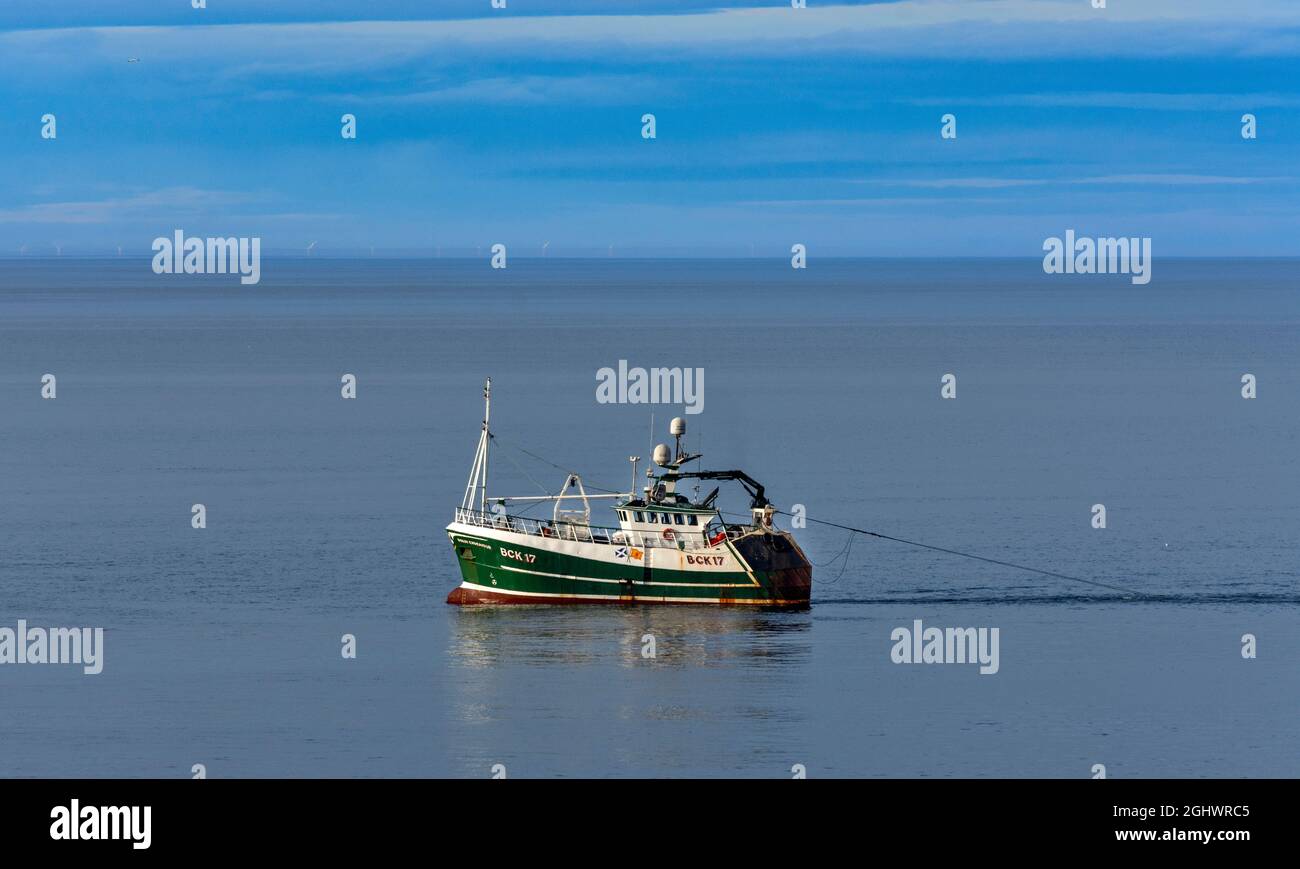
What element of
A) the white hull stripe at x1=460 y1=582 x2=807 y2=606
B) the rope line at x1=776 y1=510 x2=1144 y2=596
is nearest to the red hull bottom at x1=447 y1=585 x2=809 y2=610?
the white hull stripe at x1=460 y1=582 x2=807 y2=606

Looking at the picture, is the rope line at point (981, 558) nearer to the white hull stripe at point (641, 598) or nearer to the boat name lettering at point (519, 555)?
the white hull stripe at point (641, 598)

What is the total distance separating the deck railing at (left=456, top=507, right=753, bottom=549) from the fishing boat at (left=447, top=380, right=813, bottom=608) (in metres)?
0.05

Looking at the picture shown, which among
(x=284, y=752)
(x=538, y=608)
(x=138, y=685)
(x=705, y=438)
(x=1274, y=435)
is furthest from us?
(x=1274, y=435)

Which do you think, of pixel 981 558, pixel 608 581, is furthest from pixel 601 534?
pixel 981 558

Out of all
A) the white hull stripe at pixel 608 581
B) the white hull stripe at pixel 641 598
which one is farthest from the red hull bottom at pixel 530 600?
the white hull stripe at pixel 608 581

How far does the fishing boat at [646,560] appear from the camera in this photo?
286 ft

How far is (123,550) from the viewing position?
101000 mm

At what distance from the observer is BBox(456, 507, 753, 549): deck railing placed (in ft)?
287

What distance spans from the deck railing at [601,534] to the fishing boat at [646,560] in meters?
0.05

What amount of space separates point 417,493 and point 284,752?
199 ft

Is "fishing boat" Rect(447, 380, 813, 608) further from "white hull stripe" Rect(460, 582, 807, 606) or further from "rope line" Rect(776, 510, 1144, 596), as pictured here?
"rope line" Rect(776, 510, 1144, 596)
